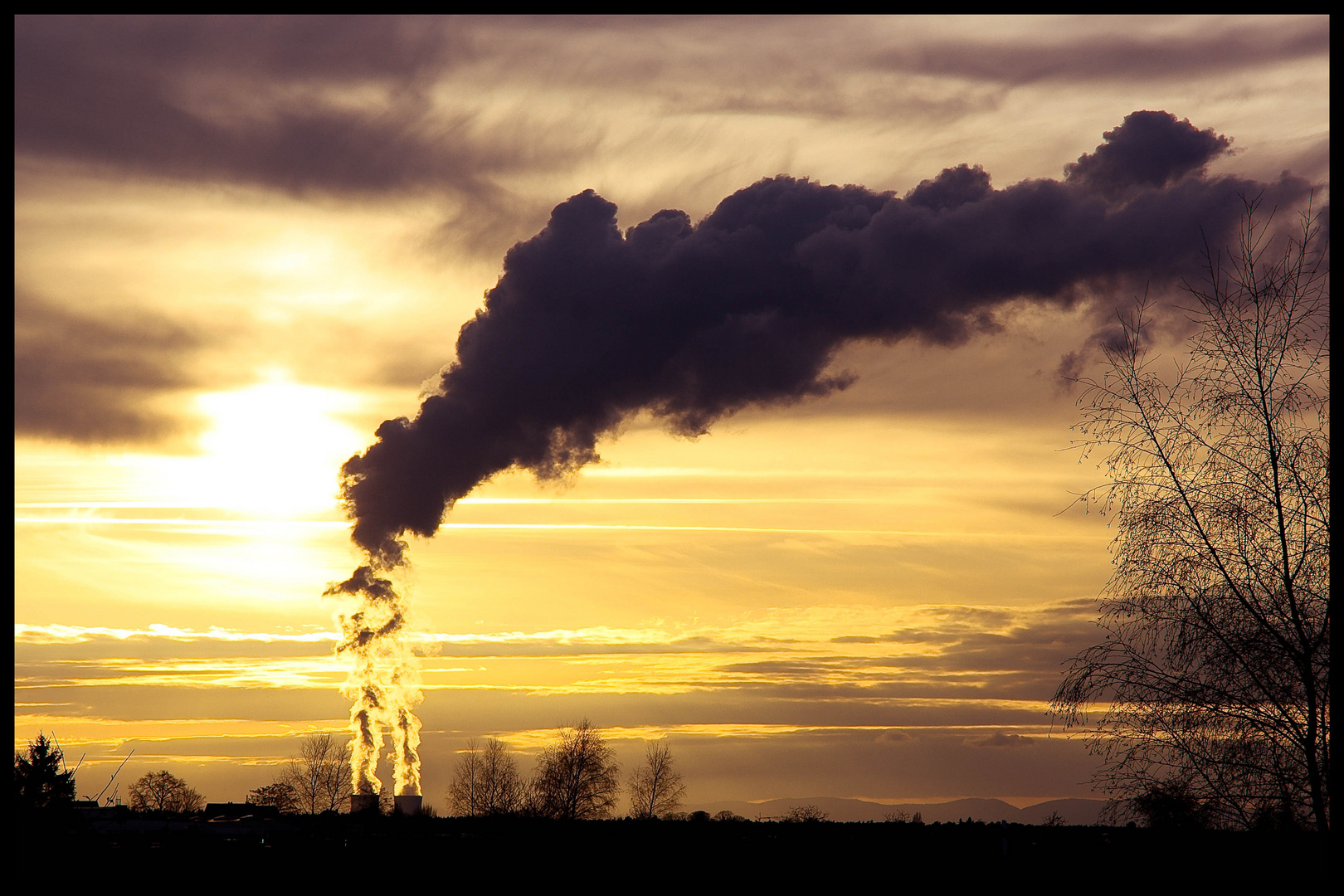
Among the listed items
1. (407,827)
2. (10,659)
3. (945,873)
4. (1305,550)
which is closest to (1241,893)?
(1305,550)

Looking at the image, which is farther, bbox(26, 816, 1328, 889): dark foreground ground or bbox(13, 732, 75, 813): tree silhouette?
bbox(13, 732, 75, 813): tree silhouette

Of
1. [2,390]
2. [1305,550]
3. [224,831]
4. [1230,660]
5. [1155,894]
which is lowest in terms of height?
[224,831]

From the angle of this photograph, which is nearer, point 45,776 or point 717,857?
point 717,857

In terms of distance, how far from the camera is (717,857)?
32.6 meters

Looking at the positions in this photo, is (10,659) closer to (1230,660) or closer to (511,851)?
(1230,660)

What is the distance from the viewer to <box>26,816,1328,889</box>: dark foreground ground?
14898mm

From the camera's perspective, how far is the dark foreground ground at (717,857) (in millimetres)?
14898

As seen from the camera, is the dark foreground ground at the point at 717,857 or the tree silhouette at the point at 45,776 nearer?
the dark foreground ground at the point at 717,857

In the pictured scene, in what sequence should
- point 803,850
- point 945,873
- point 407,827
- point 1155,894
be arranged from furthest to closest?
point 407,827
point 803,850
point 945,873
point 1155,894

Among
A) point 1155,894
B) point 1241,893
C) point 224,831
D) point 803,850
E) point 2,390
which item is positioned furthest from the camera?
A: point 224,831

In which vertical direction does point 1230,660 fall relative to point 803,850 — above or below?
above

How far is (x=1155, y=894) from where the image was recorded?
17922mm

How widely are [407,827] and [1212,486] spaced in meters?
45.1

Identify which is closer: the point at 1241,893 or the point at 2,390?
the point at 2,390
